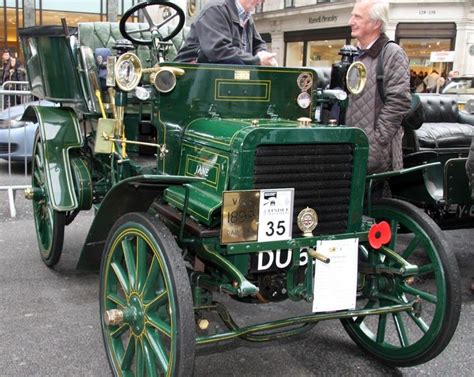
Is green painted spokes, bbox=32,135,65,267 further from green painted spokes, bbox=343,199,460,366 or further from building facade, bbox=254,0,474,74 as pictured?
building facade, bbox=254,0,474,74

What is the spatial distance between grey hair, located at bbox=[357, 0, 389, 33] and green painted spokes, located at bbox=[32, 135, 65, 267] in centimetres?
247

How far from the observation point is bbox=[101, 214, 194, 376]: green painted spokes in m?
2.20

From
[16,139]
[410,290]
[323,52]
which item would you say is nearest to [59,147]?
[410,290]

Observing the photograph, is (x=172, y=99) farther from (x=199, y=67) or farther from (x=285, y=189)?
(x=285, y=189)

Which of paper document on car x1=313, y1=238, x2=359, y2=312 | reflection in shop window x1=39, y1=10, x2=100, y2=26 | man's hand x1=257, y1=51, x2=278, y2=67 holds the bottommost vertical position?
paper document on car x1=313, y1=238, x2=359, y2=312

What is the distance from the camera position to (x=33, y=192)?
455cm

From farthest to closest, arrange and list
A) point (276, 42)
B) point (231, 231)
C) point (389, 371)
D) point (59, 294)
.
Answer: point (276, 42) < point (59, 294) < point (389, 371) < point (231, 231)

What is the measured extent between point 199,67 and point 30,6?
19.3 metres

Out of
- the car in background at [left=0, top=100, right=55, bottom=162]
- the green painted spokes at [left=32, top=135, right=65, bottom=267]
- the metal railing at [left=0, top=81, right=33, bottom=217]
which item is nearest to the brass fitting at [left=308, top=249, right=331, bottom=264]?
the green painted spokes at [left=32, top=135, right=65, bottom=267]

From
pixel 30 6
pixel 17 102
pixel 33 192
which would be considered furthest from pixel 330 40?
pixel 33 192

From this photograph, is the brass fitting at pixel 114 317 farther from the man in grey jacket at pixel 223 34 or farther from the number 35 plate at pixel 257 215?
the man in grey jacket at pixel 223 34

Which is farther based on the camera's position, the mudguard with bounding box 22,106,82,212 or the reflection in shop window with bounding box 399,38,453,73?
the reflection in shop window with bounding box 399,38,453,73

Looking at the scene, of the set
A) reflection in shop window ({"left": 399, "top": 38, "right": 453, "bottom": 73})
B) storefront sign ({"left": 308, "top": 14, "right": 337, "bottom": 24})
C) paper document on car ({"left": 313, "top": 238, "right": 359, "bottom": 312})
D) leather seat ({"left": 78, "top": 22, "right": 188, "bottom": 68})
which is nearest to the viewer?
paper document on car ({"left": 313, "top": 238, "right": 359, "bottom": 312})

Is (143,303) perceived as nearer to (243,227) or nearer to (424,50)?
(243,227)
